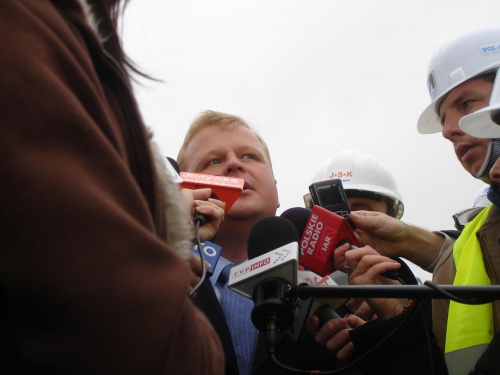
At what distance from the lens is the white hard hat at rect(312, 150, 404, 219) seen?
527 centimetres

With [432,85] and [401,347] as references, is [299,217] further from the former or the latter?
[432,85]

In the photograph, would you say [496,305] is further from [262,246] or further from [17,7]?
[17,7]

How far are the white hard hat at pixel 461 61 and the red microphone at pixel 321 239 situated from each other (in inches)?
88.4

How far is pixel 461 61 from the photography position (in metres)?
4.43

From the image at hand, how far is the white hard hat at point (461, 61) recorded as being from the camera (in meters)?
4.31

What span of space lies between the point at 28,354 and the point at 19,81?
1.43ft

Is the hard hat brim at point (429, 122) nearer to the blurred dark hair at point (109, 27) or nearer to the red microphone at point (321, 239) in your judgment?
the red microphone at point (321, 239)

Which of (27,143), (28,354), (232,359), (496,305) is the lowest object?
(232,359)

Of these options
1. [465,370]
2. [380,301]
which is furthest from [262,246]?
[465,370]

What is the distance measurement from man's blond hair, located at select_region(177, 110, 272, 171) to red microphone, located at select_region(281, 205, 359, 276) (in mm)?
1306

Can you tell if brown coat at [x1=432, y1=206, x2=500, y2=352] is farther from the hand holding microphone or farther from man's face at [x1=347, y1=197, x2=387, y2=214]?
man's face at [x1=347, y1=197, x2=387, y2=214]

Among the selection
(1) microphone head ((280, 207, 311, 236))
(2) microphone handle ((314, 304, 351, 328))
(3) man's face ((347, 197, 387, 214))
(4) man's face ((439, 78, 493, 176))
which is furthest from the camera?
(3) man's face ((347, 197, 387, 214))

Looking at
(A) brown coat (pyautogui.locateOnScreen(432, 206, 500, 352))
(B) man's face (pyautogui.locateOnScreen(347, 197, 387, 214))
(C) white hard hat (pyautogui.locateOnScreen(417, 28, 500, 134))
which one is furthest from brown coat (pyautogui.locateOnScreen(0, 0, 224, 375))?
(B) man's face (pyautogui.locateOnScreen(347, 197, 387, 214))

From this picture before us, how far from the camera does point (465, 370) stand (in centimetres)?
214
